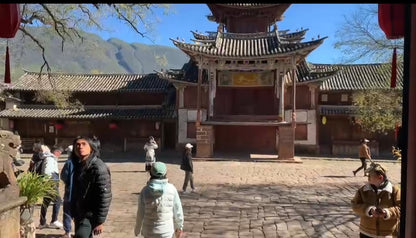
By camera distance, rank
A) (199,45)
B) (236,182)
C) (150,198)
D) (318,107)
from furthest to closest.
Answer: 1. (318,107)
2. (199,45)
3. (236,182)
4. (150,198)

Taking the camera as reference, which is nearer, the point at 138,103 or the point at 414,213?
the point at 414,213

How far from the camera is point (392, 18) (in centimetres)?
312

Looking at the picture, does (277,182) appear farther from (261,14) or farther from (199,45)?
(261,14)

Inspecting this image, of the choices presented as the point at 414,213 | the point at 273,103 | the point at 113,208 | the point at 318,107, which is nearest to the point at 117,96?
→ the point at 273,103

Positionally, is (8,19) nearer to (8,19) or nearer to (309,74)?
(8,19)

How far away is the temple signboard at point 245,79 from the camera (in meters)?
20.4

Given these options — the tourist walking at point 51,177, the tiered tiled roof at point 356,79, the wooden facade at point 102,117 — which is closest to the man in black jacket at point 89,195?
the tourist walking at point 51,177

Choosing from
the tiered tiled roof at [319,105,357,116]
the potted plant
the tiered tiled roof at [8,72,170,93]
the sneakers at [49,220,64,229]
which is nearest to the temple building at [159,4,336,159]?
the tiered tiled roof at [319,105,357,116]

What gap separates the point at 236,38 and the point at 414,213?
19.7 m

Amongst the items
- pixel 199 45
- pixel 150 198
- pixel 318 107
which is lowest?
pixel 150 198

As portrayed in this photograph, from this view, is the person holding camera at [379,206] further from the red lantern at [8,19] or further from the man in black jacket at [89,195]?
the red lantern at [8,19]

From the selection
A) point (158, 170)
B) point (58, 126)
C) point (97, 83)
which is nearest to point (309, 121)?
point (97, 83)

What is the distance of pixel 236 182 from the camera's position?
40.1ft

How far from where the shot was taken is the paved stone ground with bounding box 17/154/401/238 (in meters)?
6.62
